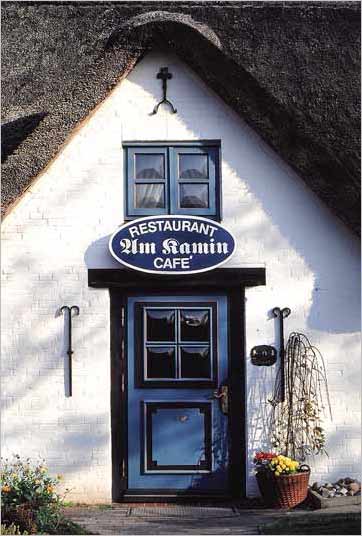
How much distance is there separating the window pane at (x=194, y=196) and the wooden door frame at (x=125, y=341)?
0.75 meters

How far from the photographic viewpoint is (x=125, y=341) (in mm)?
8250

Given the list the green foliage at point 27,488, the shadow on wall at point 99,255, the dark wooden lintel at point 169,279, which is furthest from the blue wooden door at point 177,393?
the green foliage at point 27,488

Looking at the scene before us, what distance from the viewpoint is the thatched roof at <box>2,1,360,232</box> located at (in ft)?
26.2

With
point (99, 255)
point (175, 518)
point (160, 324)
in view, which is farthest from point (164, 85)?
point (175, 518)

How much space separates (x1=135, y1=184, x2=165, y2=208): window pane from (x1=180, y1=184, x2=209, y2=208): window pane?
21 centimetres

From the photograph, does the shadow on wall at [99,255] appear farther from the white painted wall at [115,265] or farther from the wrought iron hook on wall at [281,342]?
the wrought iron hook on wall at [281,342]

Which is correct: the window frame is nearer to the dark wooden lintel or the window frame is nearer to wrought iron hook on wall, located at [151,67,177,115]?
the dark wooden lintel

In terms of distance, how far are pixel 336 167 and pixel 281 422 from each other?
2.65 meters

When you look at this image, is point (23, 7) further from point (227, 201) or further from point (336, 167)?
point (336, 167)

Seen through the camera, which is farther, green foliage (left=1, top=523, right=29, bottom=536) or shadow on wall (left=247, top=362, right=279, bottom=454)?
shadow on wall (left=247, top=362, right=279, bottom=454)

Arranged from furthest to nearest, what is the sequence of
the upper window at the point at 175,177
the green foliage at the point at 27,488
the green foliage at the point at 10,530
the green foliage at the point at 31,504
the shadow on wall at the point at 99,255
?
the upper window at the point at 175,177 < the shadow on wall at the point at 99,255 < the green foliage at the point at 27,488 < the green foliage at the point at 31,504 < the green foliage at the point at 10,530

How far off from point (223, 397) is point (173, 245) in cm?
165

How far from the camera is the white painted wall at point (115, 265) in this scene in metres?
8.12

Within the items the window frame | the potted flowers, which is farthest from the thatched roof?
the potted flowers
